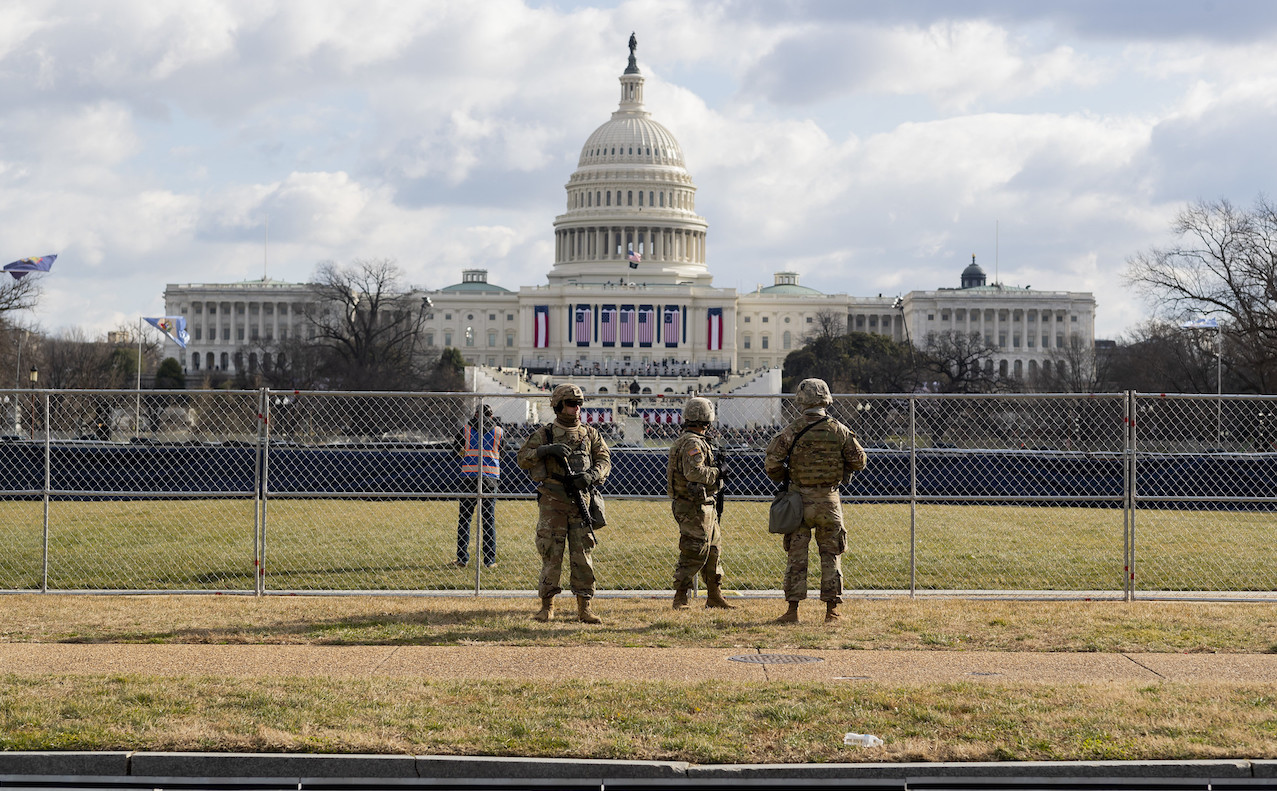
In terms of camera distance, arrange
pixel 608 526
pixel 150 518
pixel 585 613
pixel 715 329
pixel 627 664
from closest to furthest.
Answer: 1. pixel 627 664
2. pixel 585 613
3. pixel 608 526
4. pixel 150 518
5. pixel 715 329

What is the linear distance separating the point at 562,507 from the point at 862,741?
467 cm

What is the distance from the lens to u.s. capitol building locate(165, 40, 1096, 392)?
138500 millimetres

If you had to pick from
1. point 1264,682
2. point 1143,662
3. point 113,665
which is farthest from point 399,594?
point 1264,682

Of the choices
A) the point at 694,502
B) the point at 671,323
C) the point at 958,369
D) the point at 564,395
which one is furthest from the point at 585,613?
the point at 671,323

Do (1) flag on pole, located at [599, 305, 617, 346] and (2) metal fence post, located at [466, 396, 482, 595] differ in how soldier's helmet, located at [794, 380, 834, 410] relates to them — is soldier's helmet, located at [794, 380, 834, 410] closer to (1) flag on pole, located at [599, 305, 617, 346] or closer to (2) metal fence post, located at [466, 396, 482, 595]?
(2) metal fence post, located at [466, 396, 482, 595]

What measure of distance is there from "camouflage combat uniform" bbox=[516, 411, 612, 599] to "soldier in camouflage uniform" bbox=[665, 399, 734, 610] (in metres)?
0.61

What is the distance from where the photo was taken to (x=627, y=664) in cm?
987

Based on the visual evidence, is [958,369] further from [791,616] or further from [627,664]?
[627,664]

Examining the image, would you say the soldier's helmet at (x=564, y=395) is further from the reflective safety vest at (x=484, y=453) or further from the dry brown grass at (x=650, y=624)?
the reflective safety vest at (x=484, y=453)

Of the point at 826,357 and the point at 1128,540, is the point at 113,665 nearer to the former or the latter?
the point at 1128,540

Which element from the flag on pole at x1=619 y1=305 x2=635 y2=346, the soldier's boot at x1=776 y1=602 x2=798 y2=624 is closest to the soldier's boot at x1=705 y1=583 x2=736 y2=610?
the soldier's boot at x1=776 y1=602 x2=798 y2=624

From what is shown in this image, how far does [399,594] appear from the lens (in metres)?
13.6

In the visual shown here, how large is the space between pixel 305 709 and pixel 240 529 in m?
12.1

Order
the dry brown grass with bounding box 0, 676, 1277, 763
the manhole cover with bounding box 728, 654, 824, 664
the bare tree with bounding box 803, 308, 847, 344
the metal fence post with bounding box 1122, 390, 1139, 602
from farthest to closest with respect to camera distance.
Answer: the bare tree with bounding box 803, 308, 847, 344 → the metal fence post with bounding box 1122, 390, 1139, 602 → the manhole cover with bounding box 728, 654, 824, 664 → the dry brown grass with bounding box 0, 676, 1277, 763
